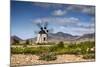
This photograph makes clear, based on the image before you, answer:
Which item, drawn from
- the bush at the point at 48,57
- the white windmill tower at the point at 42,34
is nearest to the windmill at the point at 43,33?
the white windmill tower at the point at 42,34

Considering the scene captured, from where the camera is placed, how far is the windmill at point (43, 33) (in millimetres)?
2736

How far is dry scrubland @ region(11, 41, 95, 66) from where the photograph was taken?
2650mm

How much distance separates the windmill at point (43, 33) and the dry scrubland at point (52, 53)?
7 cm

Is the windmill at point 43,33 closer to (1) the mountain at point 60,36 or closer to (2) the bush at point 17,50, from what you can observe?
(1) the mountain at point 60,36

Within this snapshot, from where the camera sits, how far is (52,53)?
279 cm

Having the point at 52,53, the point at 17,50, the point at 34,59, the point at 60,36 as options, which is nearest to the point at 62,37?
the point at 60,36

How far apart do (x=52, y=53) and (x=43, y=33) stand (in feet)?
0.97

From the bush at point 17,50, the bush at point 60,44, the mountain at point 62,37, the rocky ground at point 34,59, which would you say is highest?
the mountain at point 62,37

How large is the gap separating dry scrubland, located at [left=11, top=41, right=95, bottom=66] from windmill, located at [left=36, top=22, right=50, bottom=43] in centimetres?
7

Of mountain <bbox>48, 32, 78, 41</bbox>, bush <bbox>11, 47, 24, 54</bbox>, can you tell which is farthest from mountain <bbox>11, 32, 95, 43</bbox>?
bush <bbox>11, 47, 24, 54</bbox>

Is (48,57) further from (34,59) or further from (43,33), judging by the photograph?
(43,33)
